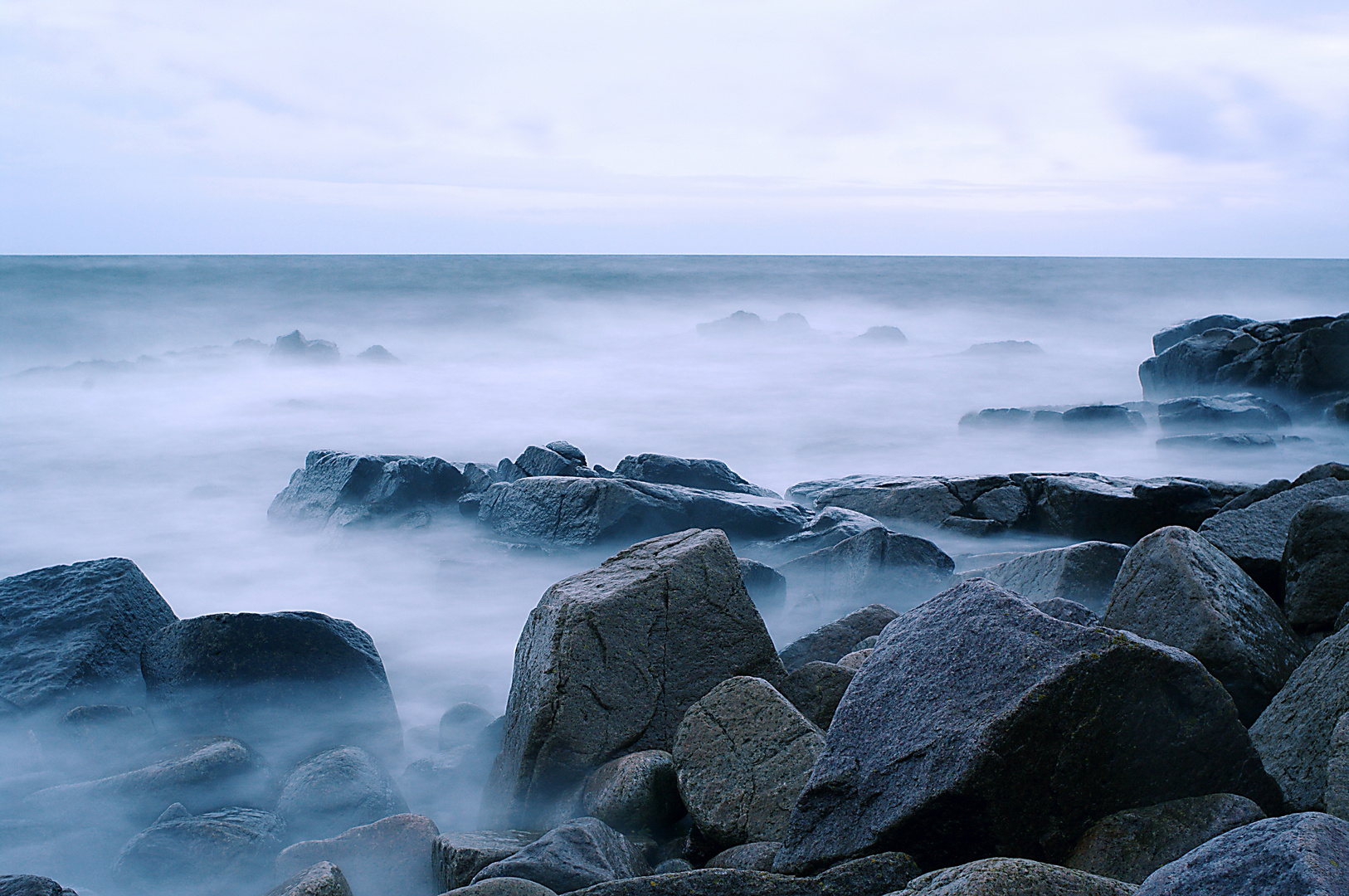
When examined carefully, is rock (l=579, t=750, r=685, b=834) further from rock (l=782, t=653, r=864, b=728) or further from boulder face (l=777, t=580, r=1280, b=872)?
boulder face (l=777, t=580, r=1280, b=872)

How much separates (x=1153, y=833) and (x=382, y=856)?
77.6 inches

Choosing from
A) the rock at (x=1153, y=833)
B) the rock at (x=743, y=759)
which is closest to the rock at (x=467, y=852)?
the rock at (x=743, y=759)

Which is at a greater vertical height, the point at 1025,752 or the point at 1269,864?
the point at 1269,864

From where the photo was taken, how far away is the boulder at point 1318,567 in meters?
3.05

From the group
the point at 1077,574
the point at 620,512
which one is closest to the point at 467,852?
the point at 1077,574

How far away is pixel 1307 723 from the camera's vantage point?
224cm

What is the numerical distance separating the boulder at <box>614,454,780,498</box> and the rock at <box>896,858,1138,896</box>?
228 inches

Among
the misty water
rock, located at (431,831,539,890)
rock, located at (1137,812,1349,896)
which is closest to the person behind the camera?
rock, located at (1137,812,1349,896)

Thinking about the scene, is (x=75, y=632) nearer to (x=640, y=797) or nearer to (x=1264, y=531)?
(x=640, y=797)

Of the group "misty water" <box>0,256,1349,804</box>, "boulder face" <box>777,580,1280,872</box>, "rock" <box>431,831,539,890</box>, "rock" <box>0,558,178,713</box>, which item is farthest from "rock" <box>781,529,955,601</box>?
"rock" <box>0,558,178,713</box>

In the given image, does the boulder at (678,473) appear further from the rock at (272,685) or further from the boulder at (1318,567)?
the boulder at (1318,567)

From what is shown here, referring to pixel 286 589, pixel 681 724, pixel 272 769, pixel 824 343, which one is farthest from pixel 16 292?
pixel 681 724

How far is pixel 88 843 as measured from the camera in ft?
10.5

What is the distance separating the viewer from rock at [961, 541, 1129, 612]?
382 centimetres
